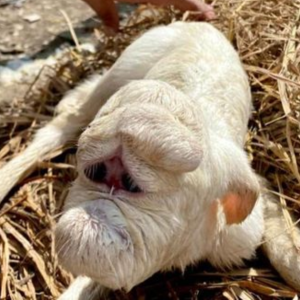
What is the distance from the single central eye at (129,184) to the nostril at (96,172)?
7 cm

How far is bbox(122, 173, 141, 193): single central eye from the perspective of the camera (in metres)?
3.17

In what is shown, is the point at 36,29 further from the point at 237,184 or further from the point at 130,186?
the point at 130,186

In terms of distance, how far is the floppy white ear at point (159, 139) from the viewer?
310 cm

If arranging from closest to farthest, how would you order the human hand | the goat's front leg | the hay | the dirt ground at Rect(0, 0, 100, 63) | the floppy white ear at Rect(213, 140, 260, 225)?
the floppy white ear at Rect(213, 140, 260, 225), the goat's front leg, the hay, the human hand, the dirt ground at Rect(0, 0, 100, 63)

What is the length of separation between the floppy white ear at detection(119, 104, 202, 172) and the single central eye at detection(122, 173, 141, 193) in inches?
3.5

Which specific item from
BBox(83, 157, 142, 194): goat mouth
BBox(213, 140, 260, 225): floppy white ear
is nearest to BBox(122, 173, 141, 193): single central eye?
BBox(83, 157, 142, 194): goat mouth

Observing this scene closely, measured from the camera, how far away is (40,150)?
4922 millimetres

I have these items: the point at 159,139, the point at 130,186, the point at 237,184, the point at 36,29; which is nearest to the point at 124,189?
the point at 130,186

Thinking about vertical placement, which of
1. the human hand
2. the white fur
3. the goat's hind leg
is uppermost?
the white fur

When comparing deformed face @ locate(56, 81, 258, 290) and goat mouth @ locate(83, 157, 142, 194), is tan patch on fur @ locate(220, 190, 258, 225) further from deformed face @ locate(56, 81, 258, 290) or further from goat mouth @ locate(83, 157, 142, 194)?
goat mouth @ locate(83, 157, 142, 194)

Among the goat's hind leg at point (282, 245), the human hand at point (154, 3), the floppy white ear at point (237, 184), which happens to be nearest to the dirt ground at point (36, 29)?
the human hand at point (154, 3)

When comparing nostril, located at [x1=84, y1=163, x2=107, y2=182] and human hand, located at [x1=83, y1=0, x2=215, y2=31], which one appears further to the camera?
human hand, located at [x1=83, y1=0, x2=215, y2=31]

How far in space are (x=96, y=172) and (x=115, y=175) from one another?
0.07 meters

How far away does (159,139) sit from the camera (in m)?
3.10
